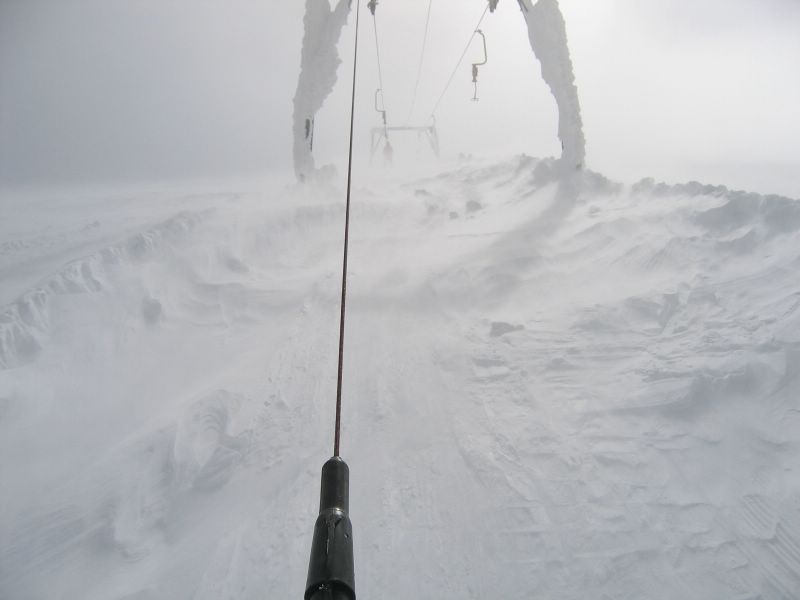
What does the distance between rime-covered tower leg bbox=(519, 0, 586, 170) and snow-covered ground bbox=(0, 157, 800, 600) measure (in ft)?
7.33

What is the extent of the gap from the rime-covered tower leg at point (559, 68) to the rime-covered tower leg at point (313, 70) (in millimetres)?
3887

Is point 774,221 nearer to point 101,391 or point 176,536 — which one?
point 176,536

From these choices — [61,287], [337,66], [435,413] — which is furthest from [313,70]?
[435,413]

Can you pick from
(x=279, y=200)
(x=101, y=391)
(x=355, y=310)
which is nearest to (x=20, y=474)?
(x=101, y=391)

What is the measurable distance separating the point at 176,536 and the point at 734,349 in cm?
444

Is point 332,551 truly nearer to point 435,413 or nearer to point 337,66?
point 435,413

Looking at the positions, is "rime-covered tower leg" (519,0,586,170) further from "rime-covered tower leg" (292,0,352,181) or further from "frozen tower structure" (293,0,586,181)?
"rime-covered tower leg" (292,0,352,181)

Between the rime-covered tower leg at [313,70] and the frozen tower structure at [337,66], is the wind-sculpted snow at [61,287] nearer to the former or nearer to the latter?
the rime-covered tower leg at [313,70]

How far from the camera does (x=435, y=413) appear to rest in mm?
3377

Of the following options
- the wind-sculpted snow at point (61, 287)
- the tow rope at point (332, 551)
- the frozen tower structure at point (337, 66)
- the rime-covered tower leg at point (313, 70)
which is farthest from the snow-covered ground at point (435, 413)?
the rime-covered tower leg at point (313, 70)

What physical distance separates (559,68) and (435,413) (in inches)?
298

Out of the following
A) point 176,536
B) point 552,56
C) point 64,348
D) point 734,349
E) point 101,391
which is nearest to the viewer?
point 176,536

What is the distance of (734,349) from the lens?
3.37 metres

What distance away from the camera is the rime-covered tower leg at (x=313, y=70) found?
862 centimetres
